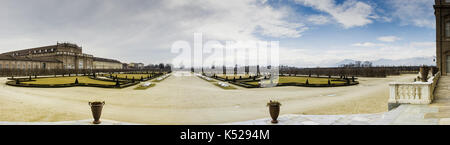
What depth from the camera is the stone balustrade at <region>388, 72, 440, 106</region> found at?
8.10 m

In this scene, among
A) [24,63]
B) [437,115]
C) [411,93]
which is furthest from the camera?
[24,63]

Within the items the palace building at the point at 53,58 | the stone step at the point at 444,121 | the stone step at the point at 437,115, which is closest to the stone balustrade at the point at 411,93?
the stone step at the point at 437,115

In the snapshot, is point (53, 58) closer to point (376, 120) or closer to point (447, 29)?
point (376, 120)

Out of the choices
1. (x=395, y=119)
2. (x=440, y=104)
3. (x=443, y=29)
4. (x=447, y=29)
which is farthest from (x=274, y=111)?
(x=447, y=29)

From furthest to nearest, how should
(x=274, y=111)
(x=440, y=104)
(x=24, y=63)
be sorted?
1. (x=24, y=63)
2. (x=440, y=104)
3. (x=274, y=111)

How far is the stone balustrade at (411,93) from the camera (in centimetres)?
810

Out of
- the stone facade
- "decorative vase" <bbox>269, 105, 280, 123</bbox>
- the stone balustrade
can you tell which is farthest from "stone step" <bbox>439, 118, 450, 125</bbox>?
the stone facade

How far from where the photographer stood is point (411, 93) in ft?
27.3

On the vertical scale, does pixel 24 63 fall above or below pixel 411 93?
above

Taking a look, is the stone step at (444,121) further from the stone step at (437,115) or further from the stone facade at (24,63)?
the stone facade at (24,63)

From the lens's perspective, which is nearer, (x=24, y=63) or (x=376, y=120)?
(x=376, y=120)
